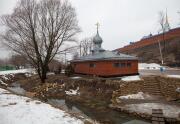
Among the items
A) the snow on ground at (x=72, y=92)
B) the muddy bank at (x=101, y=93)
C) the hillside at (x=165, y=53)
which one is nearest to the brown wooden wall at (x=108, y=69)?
the muddy bank at (x=101, y=93)

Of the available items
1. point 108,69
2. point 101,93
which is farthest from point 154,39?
point 101,93

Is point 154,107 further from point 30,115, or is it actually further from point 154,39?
point 154,39

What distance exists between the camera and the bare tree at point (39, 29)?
26.3 meters

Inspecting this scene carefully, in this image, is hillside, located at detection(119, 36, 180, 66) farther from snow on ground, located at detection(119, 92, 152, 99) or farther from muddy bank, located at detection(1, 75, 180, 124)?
snow on ground, located at detection(119, 92, 152, 99)

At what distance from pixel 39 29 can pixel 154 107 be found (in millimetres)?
19489

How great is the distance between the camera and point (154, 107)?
47.1 feet

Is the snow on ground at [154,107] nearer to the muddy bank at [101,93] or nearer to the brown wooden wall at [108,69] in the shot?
the muddy bank at [101,93]

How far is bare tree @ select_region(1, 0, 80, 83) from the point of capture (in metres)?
26.3

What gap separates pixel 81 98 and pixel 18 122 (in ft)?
37.7

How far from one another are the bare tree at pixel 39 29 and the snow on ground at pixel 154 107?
16.6 metres

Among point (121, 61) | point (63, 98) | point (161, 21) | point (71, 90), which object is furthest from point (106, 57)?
point (161, 21)

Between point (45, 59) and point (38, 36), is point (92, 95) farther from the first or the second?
point (38, 36)

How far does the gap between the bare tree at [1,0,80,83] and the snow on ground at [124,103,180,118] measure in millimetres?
16589

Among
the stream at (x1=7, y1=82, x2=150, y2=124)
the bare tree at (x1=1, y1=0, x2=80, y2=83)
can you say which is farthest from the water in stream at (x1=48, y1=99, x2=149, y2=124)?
the bare tree at (x1=1, y1=0, x2=80, y2=83)
